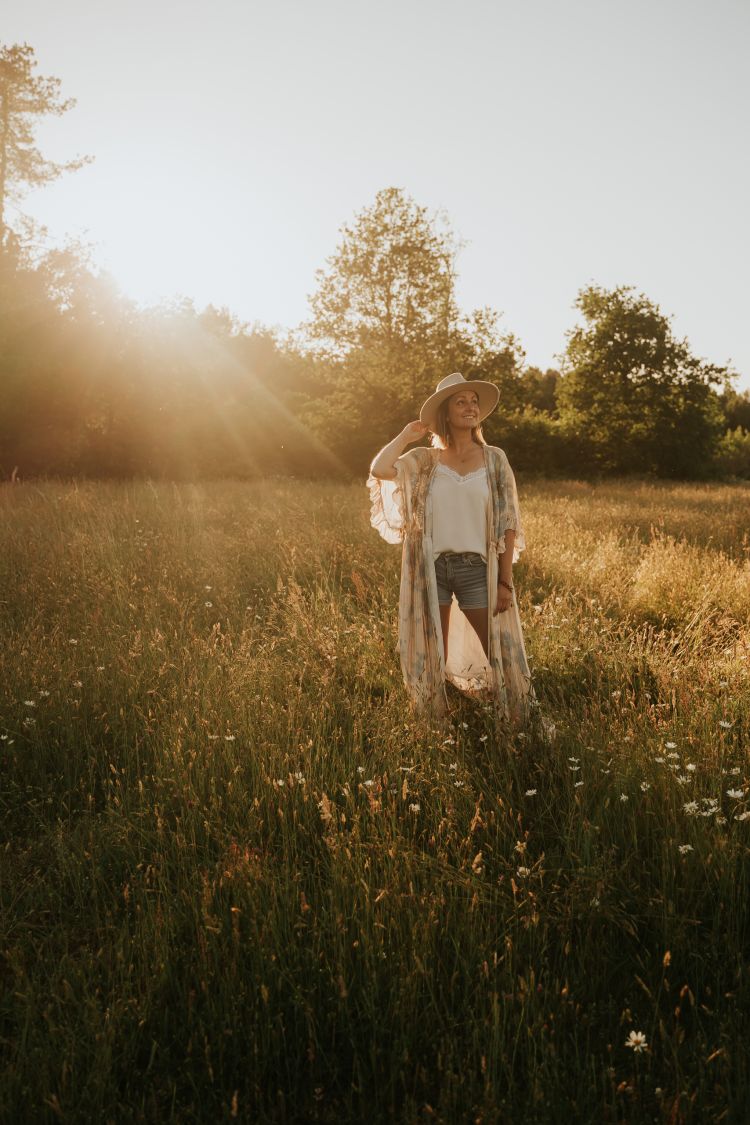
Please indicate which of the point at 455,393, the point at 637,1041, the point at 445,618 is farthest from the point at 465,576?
the point at 637,1041

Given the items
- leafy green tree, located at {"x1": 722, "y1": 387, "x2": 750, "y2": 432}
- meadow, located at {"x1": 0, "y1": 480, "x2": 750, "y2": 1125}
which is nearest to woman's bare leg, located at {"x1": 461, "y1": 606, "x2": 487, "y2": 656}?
meadow, located at {"x1": 0, "y1": 480, "x2": 750, "y2": 1125}

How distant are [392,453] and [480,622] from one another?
123 cm

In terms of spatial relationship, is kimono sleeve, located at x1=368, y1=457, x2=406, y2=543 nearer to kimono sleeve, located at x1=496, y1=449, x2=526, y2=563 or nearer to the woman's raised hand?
the woman's raised hand

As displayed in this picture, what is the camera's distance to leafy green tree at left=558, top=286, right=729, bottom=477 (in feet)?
101

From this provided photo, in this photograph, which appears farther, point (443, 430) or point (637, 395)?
point (637, 395)

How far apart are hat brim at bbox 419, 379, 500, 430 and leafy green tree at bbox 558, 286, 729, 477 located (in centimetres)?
2721

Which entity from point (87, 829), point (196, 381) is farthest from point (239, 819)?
point (196, 381)

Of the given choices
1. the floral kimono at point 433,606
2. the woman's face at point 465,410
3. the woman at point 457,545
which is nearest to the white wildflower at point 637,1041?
the floral kimono at point 433,606

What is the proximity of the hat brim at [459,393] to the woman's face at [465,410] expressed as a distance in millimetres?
36

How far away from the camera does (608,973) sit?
210cm

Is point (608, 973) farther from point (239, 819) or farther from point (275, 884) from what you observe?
point (239, 819)

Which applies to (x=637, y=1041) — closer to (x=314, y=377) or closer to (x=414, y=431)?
(x=414, y=431)

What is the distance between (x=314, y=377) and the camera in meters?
27.6

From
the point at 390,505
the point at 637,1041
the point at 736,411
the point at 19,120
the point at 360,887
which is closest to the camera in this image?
the point at 637,1041
